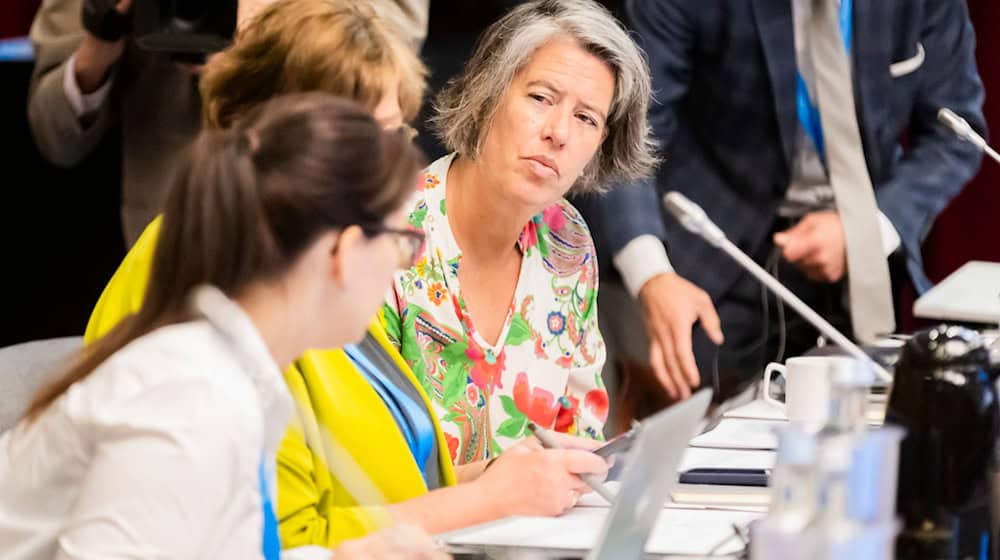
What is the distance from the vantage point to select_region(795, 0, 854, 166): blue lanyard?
2.66 meters

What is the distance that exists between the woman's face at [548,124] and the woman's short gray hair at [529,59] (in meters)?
0.02

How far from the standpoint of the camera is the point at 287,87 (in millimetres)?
1379

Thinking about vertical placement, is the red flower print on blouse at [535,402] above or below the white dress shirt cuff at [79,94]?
below

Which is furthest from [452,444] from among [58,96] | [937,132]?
[937,132]

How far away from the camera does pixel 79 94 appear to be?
2.35 m

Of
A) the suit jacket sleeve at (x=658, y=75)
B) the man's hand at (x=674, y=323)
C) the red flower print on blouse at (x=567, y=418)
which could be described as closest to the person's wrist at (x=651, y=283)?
A: the man's hand at (x=674, y=323)

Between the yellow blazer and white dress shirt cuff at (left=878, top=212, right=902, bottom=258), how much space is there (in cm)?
137

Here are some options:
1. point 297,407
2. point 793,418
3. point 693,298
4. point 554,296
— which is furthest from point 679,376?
point 297,407

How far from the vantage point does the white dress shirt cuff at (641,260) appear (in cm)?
245

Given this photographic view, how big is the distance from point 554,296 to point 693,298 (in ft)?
1.40

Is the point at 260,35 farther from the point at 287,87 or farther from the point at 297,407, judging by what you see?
the point at 297,407

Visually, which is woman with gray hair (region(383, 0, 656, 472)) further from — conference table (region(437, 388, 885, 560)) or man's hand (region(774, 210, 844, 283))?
man's hand (region(774, 210, 844, 283))

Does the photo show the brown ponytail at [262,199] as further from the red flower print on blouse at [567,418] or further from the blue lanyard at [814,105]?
the blue lanyard at [814,105]

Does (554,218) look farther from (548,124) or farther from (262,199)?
(262,199)
